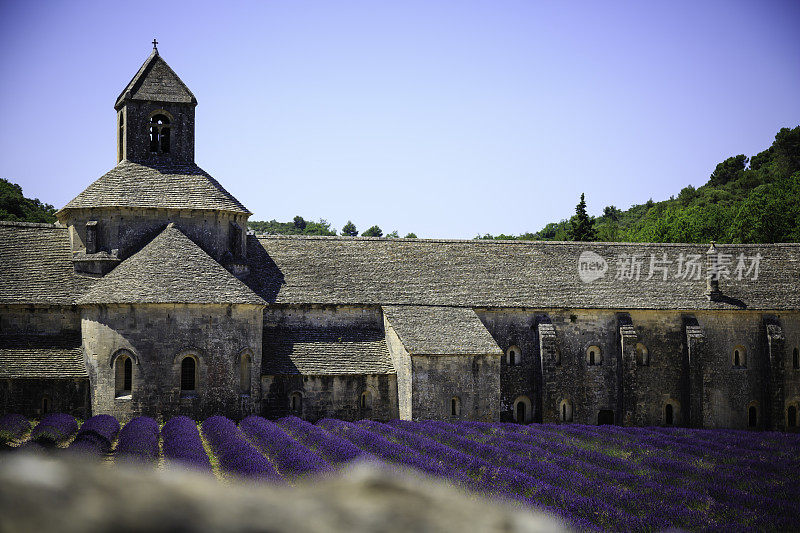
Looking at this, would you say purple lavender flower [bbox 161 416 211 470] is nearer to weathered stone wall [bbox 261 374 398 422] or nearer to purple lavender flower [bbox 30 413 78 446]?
purple lavender flower [bbox 30 413 78 446]

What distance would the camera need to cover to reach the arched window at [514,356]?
41375 mm

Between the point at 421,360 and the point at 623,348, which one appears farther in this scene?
the point at 623,348

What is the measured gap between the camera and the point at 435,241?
46.7m

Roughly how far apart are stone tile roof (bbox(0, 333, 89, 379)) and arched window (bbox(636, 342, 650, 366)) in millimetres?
27585

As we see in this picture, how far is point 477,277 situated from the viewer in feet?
142

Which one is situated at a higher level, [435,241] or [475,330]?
[435,241]

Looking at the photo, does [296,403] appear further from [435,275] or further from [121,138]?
[121,138]

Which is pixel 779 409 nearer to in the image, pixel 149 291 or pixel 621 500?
pixel 621 500

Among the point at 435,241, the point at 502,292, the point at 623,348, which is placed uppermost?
the point at 435,241

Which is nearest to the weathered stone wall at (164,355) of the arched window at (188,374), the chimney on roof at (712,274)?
the arched window at (188,374)

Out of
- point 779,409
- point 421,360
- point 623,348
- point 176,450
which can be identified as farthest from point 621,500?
point 779,409

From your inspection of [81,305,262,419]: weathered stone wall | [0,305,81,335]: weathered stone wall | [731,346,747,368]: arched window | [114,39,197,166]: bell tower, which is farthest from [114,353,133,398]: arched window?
[731,346,747,368]: arched window

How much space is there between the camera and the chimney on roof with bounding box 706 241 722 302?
143 feet

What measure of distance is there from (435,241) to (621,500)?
30.1 meters
